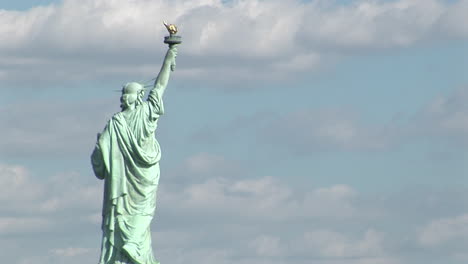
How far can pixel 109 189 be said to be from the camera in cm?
3988

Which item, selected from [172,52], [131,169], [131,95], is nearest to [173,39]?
[172,52]

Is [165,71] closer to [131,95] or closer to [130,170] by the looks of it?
[131,95]

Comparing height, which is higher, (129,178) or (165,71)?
(165,71)

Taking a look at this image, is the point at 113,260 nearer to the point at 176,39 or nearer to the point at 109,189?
the point at 109,189

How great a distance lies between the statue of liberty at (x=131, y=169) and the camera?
39719 millimetres

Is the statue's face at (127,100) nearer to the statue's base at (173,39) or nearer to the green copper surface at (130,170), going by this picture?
the green copper surface at (130,170)

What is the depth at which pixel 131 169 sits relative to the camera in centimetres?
3997

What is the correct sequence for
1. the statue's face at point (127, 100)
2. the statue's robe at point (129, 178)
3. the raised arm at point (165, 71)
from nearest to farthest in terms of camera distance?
the statue's robe at point (129, 178) < the raised arm at point (165, 71) < the statue's face at point (127, 100)

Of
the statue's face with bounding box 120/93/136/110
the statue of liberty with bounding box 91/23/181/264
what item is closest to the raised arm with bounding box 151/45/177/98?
the statue of liberty with bounding box 91/23/181/264

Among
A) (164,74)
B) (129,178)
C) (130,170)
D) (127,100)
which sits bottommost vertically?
(129,178)

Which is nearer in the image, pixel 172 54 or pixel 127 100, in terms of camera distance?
pixel 172 54

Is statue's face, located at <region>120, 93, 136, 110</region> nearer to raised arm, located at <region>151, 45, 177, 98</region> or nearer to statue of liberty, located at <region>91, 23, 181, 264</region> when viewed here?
statue of liberty, located at <region>91, 23, 181, 264</region>

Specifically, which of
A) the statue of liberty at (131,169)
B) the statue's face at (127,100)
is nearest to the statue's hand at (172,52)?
the statue of liberty at (131,169)

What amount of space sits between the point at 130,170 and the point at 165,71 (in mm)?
2641
